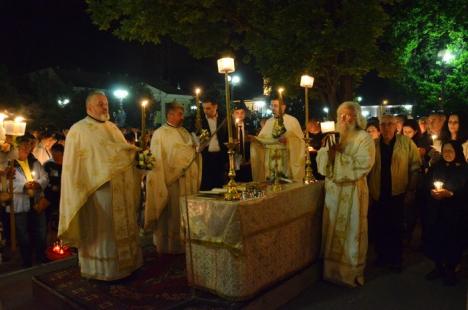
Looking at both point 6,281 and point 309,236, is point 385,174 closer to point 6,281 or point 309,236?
point 309,236

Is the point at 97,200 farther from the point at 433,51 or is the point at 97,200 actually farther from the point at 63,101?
the point at 63,101

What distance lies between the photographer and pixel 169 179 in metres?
6.57

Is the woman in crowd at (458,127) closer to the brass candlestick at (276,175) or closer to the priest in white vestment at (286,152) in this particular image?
the priest in white vestment at (286,152)

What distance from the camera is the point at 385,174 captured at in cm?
616

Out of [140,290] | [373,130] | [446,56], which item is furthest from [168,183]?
[446,56]

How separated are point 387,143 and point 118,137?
11.6 feet

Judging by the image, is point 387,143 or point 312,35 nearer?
point 387,143

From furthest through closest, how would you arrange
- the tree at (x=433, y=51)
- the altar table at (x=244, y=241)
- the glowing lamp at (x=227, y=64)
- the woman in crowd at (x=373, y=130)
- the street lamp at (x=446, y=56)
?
the street lamp at (x=446, y=56) < the tree at (x=433, y=51) < the woman in crowd at (x=373, y=130) < the glowing lamp at (x=227, y=64) < the altar table at (x=244, y=241)

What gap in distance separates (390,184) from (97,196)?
3765mm

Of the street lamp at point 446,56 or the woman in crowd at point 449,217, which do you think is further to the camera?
the street lamp at point 446,56

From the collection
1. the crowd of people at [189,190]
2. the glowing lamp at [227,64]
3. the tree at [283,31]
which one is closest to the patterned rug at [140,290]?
the crowd of people at [189,190]

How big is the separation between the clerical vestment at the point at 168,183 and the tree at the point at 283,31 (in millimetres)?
4795

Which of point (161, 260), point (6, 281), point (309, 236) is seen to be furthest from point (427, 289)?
point (6, 281)

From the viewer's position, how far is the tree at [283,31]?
388 inches
